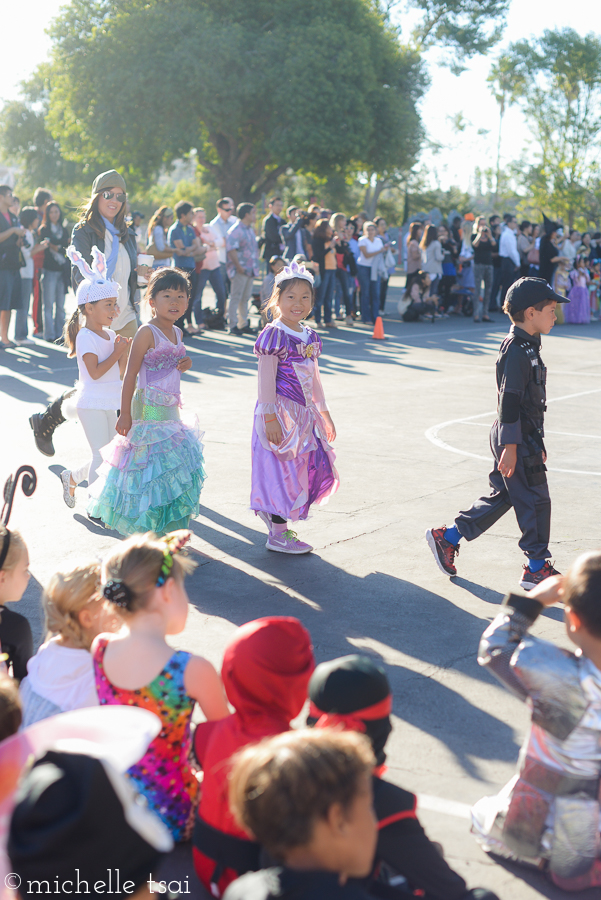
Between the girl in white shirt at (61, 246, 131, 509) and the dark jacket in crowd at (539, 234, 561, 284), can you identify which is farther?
the dark jacket in crowd at (539, 234, 561, 284)

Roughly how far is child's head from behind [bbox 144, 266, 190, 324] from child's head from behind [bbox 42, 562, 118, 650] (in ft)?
8.75

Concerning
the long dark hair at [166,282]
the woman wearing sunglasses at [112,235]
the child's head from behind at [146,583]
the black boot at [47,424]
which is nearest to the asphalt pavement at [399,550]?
the black boot at [47,424]

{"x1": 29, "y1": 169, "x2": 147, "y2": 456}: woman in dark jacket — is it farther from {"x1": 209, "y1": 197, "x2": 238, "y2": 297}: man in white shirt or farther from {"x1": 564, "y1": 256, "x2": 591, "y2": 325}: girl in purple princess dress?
{"x1": 564, "y1": 256, "x2": 591, "y2": 325}: girl in purple princess dress

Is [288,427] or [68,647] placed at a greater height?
[288,427]

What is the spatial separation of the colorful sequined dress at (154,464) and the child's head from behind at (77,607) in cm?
229

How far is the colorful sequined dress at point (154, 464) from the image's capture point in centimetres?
554

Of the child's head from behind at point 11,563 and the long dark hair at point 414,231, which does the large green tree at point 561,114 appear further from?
the child's head from behind at point 11,563

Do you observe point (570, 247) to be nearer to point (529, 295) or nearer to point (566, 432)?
point (566, 432)

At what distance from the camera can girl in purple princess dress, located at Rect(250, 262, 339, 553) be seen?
18.8 feet

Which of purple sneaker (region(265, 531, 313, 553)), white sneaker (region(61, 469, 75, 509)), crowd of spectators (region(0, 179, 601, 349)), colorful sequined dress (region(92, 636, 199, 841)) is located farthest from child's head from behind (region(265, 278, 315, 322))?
colorful sequined dress (region(92, 636, 199, 841))

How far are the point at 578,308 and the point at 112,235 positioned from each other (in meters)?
17.7

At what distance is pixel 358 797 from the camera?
1.79 m

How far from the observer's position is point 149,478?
5.53 m

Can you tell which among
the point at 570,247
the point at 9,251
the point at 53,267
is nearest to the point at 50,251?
the point at 53,267
